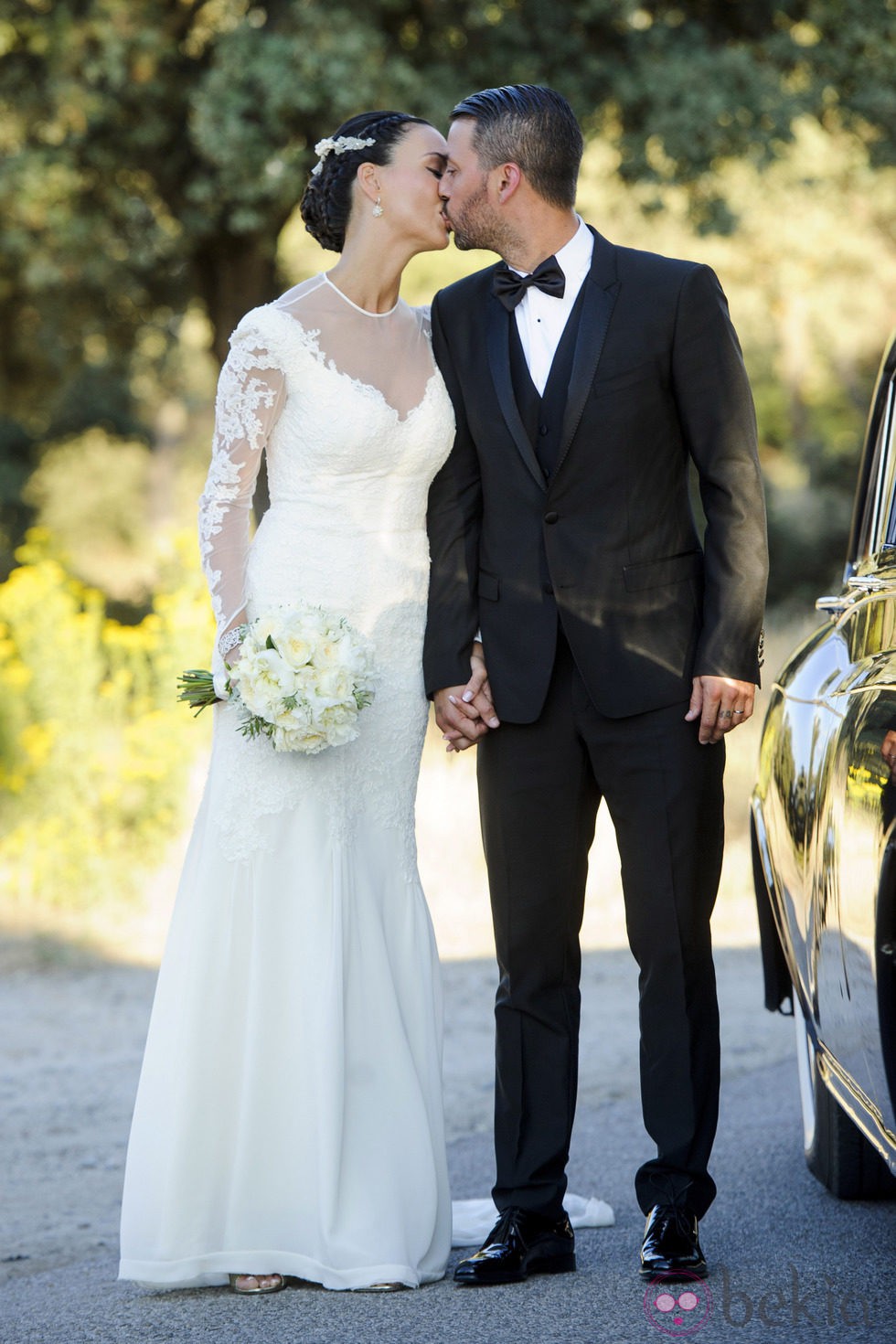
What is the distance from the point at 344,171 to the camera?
3.67 meters

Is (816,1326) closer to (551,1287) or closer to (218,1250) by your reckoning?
(551,1287)

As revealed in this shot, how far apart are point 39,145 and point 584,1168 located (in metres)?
10.6

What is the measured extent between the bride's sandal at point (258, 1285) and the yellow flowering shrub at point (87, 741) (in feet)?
14.6

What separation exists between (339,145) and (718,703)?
62.5 inches

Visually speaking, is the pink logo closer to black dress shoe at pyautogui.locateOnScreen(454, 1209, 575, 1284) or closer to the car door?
black dress shoe at pyautogui.locateOnScreen(454, 1209, 575, 1284)

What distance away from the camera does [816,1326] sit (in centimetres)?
292

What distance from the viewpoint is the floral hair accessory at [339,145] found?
365 cm

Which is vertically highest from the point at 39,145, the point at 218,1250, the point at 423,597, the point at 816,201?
the point at 816,201

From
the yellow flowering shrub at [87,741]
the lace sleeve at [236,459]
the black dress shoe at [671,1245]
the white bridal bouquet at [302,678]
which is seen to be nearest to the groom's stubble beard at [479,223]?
the lace sleeve at [236,459]

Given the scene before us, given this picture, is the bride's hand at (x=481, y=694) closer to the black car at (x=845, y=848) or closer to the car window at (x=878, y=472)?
the black car at (x=845, y=848)

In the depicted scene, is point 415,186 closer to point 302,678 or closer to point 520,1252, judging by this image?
point 302,678

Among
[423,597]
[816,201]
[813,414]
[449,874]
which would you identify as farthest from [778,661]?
[813,414]

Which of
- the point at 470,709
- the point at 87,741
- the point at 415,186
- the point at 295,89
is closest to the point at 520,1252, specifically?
the point at 470,709

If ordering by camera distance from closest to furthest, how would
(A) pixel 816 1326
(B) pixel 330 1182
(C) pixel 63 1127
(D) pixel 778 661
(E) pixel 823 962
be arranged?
(A) pixel 816 1326 < (E) pixel 823 962 < (B) pixel 330 1182 < (C) pixel 63 1127 < (D) pixel 778 661
